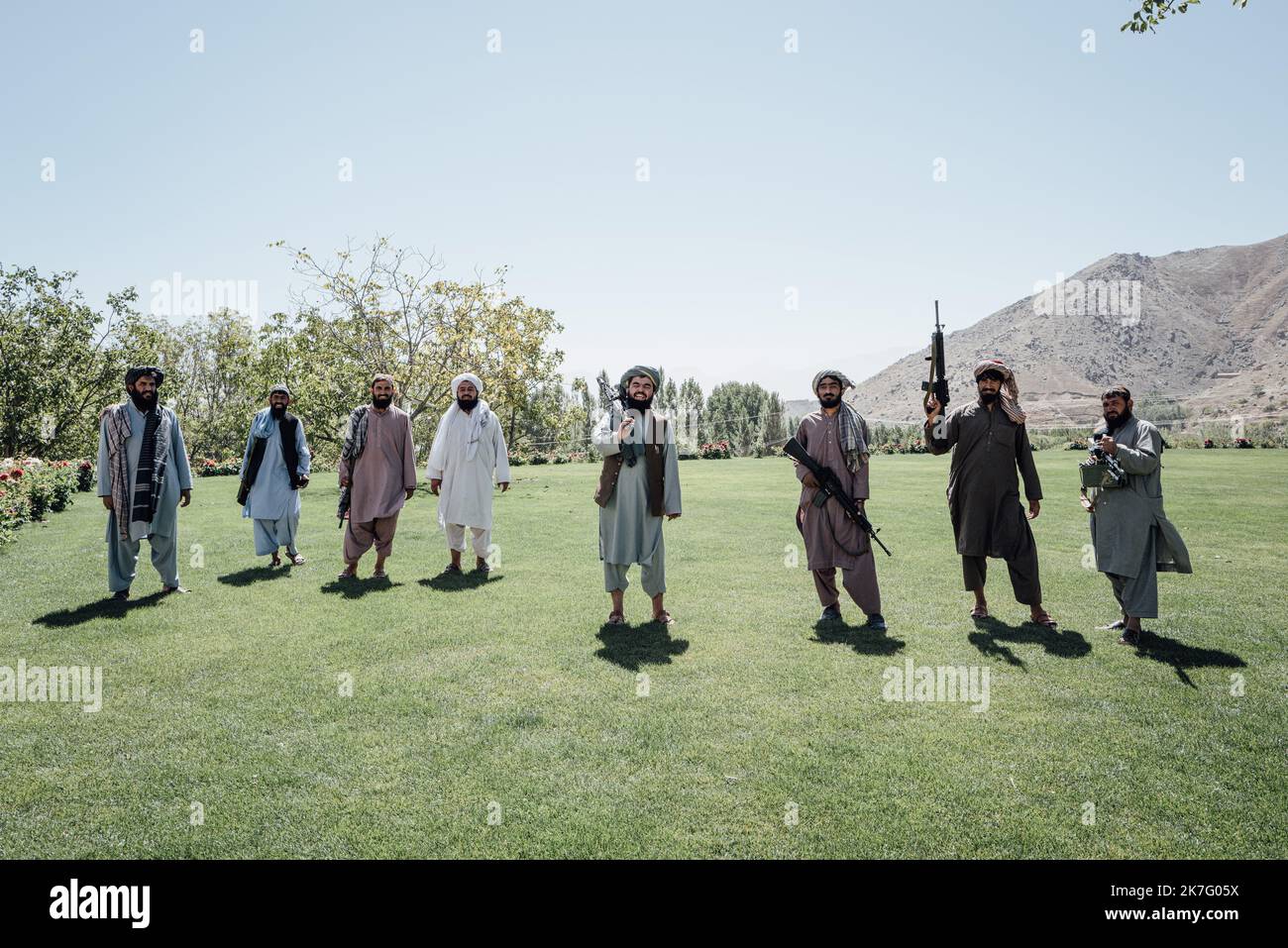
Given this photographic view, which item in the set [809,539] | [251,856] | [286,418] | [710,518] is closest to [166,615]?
[286,418]

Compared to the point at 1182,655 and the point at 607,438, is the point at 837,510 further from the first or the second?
the point at 1182,655

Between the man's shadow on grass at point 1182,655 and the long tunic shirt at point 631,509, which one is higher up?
the long tunic shirt at point 631,509

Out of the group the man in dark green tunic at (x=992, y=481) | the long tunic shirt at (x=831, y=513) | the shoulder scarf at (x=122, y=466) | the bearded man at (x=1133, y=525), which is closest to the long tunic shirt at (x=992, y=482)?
the man in dark green tunic at (x=992, y=481)

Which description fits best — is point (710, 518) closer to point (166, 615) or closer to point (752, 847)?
point (166, 615)

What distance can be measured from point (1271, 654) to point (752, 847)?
15.9ft

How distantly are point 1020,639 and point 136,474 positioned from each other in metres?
8.20

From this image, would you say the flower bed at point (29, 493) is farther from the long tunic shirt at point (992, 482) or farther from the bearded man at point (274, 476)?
the long tunic shirt at point (992, 482)

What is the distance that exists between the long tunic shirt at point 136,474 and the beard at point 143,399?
0.05 metres

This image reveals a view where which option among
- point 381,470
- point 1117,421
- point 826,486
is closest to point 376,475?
point 381,470

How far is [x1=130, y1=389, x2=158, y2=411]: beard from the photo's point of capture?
7602 millimetres

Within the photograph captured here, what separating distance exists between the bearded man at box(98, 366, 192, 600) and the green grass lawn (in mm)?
454

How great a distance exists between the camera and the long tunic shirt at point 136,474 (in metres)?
7.46
